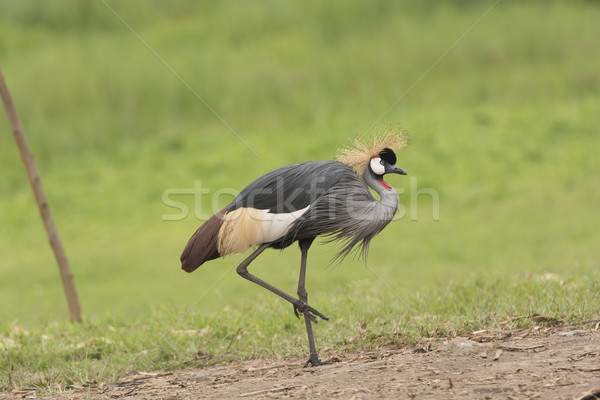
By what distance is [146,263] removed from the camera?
10.9m

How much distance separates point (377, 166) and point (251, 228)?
3.04ft

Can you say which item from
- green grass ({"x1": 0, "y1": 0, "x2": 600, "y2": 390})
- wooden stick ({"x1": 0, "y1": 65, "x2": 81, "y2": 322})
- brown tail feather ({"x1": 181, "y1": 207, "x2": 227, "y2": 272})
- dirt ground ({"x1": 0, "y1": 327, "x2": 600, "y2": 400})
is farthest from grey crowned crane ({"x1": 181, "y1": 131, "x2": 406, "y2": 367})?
wooden stick ({"x1": 0, "y1": 65, "x2": 81, "y2": 322})

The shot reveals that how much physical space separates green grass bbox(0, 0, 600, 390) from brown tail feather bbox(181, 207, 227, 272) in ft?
2.91

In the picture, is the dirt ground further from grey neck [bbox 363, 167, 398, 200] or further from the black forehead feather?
the black forehead feather

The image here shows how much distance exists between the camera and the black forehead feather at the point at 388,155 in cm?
494

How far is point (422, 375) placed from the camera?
4074mm

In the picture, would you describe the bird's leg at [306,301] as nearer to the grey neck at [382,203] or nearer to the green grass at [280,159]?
the grey neck at [382,203]

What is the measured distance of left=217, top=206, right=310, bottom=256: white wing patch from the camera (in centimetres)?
470

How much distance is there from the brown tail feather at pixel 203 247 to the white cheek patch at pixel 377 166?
3.42 ft

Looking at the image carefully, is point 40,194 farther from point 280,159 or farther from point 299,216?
point 280,159

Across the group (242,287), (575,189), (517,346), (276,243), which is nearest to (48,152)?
(242,287)

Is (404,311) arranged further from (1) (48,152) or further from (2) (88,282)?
(1) (48,152)

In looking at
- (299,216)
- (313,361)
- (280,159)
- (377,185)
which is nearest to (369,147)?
(377,185)

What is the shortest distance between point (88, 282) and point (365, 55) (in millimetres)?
8491
